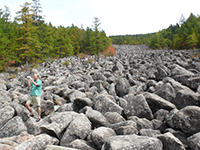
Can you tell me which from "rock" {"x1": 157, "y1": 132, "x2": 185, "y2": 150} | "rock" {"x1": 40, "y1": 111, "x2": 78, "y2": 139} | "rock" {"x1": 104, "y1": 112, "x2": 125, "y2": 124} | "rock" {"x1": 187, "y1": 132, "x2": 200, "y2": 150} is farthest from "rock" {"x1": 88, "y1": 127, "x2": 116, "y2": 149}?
"rock" {"x1": 187, "y1": 132, "x2": 200, "y2": 150}

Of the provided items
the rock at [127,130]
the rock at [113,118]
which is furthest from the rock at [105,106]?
the rock at [127,130]

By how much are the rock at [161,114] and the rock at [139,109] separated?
0.24m

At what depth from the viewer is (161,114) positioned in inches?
228

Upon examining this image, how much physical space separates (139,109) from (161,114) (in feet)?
2.92

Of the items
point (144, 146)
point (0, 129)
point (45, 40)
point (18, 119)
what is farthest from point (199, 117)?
point (45, 40)

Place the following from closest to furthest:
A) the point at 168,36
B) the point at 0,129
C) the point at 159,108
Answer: the point at 0,129 < the point at 159,108 < the point at 168,36

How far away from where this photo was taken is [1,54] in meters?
25.3

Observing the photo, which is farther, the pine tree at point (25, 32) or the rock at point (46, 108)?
the pine tree at point (25, 32)

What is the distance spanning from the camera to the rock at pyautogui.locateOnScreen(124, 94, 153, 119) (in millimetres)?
5836

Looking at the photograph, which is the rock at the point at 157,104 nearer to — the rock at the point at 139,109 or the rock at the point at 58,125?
the rock at the point at 139,109

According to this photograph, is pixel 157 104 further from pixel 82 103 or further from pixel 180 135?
pixel 82 103

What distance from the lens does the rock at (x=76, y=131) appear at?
4788 millimetres

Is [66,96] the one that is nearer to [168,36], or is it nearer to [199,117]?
[199,117]

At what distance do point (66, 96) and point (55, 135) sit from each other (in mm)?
4970
